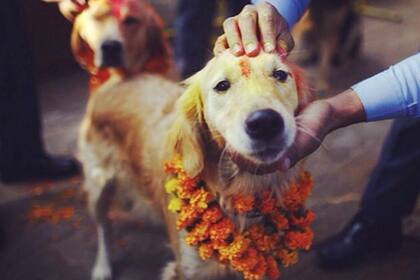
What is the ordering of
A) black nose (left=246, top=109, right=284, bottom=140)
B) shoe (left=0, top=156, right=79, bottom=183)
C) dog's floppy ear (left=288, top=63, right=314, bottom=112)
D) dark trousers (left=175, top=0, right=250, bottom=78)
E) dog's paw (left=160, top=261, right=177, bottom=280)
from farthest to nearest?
1. dark trousers (left=175, top=0, right=250, bottom=78)
2. shoe (left=0, top=156, right=79, bottom=183)
3. dog's paw (left=160, top=261, right=177, bottom=280)
4. dog's floppy ear (left=288, top=63, right=314, bottom=112)
5. black nose (left=246, top=109, right=284, bottom=140)

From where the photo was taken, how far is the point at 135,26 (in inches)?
108

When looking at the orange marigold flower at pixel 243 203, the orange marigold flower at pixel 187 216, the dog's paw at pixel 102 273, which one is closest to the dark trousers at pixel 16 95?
the dog's paw at pixel 102 273

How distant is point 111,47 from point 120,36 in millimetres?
69

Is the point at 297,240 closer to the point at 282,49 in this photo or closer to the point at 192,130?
the point at 192,130

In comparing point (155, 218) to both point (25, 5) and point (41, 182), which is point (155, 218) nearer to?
point (41, 182)

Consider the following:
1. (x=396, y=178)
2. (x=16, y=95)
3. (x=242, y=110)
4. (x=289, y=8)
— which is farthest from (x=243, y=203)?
(x=16, y=95)

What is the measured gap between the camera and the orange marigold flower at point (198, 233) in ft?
6.43

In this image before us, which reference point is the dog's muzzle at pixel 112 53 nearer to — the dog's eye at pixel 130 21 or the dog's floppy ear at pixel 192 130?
the dog's eye at pixel 130 21

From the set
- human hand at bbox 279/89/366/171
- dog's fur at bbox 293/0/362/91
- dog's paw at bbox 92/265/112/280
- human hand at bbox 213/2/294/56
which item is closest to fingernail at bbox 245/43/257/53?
human hand at bbox 213/2/294/56

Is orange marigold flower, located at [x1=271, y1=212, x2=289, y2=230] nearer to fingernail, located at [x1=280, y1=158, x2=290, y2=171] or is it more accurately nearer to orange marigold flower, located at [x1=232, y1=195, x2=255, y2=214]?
orange marigold flower, located at [x1=232, y1=195, x2=255, y2=214]

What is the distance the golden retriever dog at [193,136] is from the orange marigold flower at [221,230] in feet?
0.21

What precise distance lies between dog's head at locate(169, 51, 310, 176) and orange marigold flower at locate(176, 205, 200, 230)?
0.49 feet

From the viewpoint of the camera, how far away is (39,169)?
337 centimetres

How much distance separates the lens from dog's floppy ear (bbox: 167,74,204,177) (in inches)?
74.0
